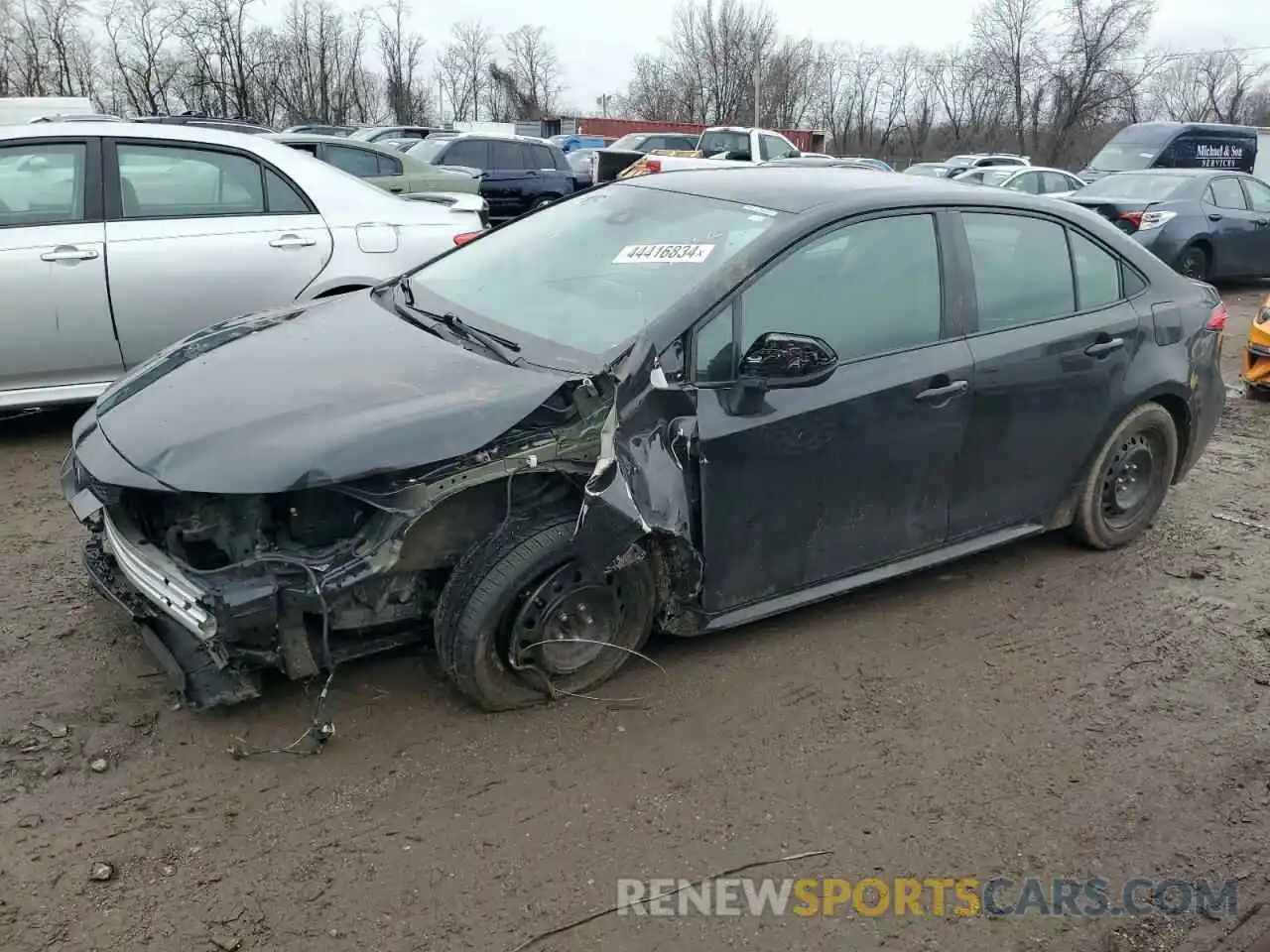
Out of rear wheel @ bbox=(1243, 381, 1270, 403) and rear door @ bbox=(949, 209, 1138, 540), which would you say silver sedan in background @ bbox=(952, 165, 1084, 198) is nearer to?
rear wheel @ bbox=(1243, 381, 1270, 403)

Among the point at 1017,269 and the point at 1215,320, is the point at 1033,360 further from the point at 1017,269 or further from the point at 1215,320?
the point at 1215,320

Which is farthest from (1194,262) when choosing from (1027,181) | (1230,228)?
(1027,181)

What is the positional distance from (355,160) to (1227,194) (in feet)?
34.1

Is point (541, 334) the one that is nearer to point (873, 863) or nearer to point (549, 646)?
point (549, 646)

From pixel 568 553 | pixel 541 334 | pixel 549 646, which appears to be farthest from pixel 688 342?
pixel 549 646

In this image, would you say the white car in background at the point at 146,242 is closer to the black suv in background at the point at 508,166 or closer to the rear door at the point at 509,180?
the black suv in background at the point at 508,166

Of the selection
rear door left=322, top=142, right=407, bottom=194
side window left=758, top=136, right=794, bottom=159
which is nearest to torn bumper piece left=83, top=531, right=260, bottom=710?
rear door left=322, top=142, right=407, bottom=194

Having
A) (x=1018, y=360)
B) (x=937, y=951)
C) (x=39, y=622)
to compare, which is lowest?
(x=937, y=951)

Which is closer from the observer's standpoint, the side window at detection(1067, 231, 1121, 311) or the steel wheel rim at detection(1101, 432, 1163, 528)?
the side window at detection(1067, 231, 1121, 311)

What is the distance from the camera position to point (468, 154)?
16.9 metres

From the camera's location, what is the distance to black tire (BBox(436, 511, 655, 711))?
9.92 feet

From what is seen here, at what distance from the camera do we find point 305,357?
10.9 feet

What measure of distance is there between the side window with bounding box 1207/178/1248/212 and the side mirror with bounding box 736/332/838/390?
11.7m

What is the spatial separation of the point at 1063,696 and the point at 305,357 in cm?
275
